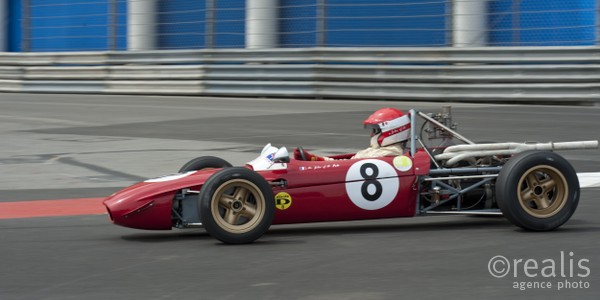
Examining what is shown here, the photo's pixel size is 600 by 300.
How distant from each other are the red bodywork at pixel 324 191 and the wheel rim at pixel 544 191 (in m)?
0.70

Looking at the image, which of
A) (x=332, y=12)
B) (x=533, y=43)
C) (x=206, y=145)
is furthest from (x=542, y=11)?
(x=206, y=145)

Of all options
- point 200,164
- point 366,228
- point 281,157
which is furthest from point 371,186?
point 200,164

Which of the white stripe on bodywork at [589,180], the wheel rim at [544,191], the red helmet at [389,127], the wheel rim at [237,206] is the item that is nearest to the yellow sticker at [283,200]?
the wheel rim at [237,206]

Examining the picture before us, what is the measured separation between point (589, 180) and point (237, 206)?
438cm

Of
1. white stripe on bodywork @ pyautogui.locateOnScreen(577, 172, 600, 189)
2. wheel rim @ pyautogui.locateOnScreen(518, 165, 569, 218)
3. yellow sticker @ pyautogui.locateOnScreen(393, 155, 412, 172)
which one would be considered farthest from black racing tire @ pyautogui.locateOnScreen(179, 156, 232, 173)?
white stripe on bodywork @ pyautogui.locateOnScreen(577, 172, 600, 189)

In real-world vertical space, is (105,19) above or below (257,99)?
above

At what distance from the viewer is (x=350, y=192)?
22.0 ft

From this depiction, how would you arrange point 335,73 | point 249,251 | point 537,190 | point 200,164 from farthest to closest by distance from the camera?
1. point 335,73
2. point 200,164
3. point 537,190
4. point 249,251

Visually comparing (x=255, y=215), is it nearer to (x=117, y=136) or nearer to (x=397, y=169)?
(x=397, y=169)

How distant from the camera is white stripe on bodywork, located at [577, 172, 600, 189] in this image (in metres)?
9.11

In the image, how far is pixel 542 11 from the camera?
16281 millimetres

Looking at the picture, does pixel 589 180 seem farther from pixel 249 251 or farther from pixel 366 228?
pixel 249 251

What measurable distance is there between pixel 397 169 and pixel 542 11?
34.0 feet

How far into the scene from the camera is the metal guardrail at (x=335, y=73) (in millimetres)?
16344
